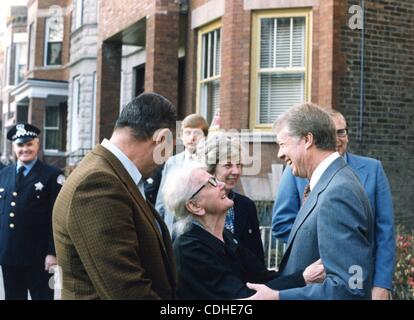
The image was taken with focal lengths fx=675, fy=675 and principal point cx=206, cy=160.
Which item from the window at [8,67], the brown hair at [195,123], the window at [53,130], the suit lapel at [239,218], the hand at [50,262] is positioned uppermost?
the window at [8,67]

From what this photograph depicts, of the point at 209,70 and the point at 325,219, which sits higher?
the point at 209,70

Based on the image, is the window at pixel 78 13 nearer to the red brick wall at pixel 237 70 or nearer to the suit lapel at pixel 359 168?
the red brick wall at pixel 237 70

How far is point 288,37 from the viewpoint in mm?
12125

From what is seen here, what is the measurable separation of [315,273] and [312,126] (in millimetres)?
744

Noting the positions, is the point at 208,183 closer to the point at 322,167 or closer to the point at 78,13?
the point at 322,167

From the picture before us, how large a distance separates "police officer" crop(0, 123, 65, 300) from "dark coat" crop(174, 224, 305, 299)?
3502 mm

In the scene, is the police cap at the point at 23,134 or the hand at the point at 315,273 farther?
the police cap at the point at 23,134

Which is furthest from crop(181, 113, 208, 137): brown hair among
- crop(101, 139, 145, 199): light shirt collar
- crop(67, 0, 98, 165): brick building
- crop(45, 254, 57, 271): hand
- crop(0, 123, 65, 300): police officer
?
crop(67, 0, 98, 165): brick building

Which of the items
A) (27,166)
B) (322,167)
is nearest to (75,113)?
(27,166)

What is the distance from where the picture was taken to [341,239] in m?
3.06

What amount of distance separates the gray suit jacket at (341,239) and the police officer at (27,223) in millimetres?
4031

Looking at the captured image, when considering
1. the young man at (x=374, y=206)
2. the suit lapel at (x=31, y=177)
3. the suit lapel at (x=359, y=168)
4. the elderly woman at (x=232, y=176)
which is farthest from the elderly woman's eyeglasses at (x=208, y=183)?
Answer: the suit lapel at (x=31, y=177)

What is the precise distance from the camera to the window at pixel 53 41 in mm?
29334

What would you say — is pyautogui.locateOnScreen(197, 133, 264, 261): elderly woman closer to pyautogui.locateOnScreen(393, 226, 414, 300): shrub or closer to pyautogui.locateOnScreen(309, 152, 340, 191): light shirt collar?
pyautogui.locateOnScreen(309, 152, 340, 191): light shirt collar
